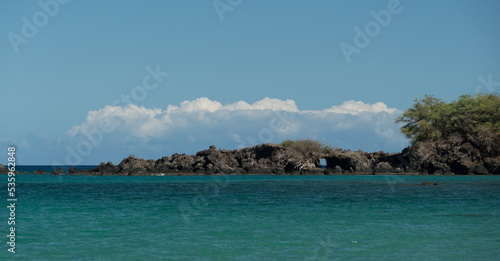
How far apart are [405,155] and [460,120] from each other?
1166 centimetres

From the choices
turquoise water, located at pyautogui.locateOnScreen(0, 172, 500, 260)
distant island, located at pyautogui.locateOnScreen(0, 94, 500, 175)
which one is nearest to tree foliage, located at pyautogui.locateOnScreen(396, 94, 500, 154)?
distant island, located at pyautogui.locateOnScreen(0, 94, 500, 175)

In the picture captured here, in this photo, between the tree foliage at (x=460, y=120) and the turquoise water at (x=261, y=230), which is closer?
the turquoise water at (x=261, y=230)

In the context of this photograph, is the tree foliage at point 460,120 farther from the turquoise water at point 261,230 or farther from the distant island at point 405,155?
the turquoise water at point 261,230

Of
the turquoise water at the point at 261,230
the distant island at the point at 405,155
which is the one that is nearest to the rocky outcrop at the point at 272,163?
the distant island at the point at 405,155

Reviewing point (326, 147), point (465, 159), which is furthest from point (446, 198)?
point (326, 147)

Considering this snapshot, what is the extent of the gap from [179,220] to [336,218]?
8.92 metres

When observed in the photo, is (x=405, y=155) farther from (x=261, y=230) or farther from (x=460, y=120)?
(x=261, y=230)

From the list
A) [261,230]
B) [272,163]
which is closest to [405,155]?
[272,163]

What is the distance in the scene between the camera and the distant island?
99.3m

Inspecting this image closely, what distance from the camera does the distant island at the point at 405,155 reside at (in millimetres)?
99312

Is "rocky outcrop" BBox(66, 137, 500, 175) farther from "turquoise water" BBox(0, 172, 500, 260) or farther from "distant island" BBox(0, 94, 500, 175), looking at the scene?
"turquoise water" BBox(0, 172, 500, 260)

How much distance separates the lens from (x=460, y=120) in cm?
10438

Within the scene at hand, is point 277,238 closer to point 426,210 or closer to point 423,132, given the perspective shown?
point 426,210

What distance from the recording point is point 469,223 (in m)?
30.2
